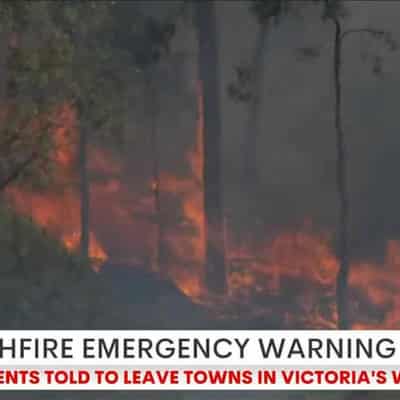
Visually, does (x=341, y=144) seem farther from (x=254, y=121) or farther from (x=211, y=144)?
(x=254, y=121)

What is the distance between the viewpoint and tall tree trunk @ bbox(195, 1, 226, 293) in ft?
138

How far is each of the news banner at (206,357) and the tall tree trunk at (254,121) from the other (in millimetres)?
25735

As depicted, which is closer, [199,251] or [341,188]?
[341,188]

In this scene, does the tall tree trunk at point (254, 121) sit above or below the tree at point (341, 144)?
above

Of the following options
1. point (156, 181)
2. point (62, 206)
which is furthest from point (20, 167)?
point (156, 181)

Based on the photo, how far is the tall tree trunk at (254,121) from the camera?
4453 cm

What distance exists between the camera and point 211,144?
42312 mm

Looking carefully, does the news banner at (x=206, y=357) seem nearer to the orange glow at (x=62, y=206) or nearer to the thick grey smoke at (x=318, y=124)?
the orange glow at (x=62, y=206)

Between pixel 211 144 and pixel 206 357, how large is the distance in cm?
2389

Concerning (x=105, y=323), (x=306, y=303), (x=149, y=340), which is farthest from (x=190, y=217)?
(x=149, y=340)

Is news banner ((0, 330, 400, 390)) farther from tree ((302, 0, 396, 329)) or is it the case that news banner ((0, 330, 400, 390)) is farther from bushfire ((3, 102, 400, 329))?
bushfire ((3, 102, 400, 329))

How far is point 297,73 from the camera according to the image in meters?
46.7

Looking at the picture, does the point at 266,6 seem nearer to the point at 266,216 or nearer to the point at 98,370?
the point at 266,216

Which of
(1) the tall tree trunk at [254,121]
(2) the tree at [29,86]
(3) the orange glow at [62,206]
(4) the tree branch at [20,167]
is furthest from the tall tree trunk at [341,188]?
(1) the tall tree trunk at [254,121]
